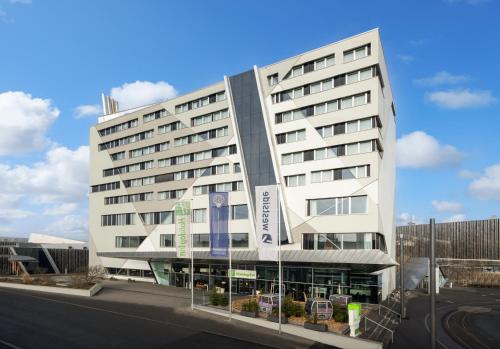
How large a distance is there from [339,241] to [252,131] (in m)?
16.1

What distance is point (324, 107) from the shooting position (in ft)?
140

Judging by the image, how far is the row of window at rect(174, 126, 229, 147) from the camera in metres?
51.5

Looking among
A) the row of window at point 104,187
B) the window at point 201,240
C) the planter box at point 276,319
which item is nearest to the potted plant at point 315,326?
the planter box at point 276,319

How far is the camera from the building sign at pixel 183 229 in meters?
40.6

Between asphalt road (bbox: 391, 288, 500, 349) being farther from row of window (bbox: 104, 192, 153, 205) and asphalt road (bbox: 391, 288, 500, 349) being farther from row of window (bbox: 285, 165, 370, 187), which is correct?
row of window (bbox: 104, 192, 153, 205)

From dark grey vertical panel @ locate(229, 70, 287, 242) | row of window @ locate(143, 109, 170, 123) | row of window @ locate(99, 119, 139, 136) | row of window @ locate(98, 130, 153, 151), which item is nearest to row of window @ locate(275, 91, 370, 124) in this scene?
dark grey vertical panel @ locate(229, 70, 287, 242)

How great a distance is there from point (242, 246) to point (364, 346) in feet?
82.6


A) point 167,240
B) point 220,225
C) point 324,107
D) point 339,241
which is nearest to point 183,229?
point 220,225

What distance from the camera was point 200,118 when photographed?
54875 millimetres

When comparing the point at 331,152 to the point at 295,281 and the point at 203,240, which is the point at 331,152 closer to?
the point at 295,281

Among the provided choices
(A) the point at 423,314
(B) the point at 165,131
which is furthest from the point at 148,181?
(A) the point at 423,314

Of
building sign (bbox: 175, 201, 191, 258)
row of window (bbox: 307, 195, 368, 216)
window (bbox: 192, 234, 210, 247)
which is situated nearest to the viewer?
row of window (bbox: 307, 195, 368, 216)

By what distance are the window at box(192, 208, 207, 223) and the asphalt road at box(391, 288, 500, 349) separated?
85.2 ft

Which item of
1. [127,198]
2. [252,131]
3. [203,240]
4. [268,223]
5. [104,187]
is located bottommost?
[203,240]
